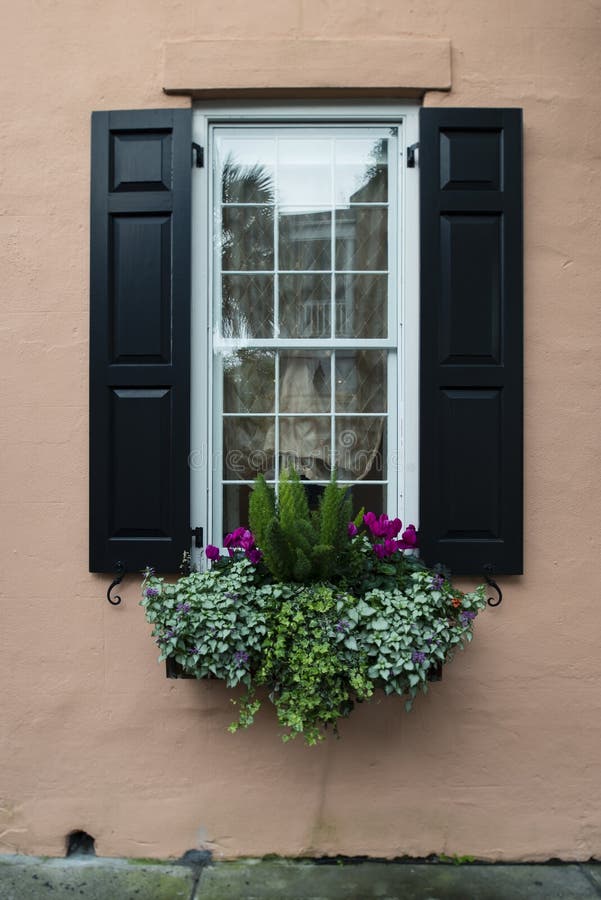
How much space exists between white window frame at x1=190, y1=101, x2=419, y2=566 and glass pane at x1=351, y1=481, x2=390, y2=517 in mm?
74

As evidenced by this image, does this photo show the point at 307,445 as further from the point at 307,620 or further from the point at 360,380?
the point at 307,620

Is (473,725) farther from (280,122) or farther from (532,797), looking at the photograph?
(280,122)

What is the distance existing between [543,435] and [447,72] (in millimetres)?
1629

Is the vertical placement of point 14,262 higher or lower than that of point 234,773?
higher

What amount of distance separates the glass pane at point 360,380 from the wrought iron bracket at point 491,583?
0.84 m

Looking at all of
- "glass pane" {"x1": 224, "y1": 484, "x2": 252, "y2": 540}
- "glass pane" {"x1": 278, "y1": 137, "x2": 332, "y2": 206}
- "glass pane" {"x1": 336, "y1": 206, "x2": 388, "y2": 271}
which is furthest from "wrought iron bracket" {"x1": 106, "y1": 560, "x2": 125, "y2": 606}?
"glass pane" {"x1": 278, "y1": 137, "x2": 332, "y2": 206}

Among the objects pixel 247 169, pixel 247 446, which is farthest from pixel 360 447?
pixel 247 169

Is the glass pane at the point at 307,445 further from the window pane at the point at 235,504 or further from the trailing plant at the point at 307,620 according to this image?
the trailing plant at the point at 307,620

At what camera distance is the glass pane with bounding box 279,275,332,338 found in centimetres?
325

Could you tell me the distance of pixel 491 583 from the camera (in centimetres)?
308

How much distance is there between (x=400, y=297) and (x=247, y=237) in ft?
2.48

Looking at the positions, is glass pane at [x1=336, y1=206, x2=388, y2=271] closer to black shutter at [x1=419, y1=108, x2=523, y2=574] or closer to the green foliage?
black shutter at [x1=419, y1=108, x2=523, y2=574]

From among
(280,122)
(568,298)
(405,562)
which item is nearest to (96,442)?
(405,562)

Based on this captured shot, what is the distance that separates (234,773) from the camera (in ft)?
10.1
